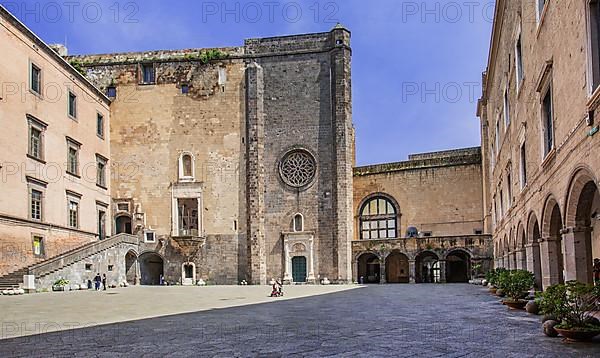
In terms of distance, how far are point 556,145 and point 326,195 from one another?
2672 cm

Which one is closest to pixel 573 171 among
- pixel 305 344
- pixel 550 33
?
pixel 550 33

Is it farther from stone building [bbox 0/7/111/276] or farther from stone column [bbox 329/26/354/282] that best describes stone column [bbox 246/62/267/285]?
stone building [bbox 0/7/111/276]

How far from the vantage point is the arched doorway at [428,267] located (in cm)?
3972

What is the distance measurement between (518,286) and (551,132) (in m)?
3.64

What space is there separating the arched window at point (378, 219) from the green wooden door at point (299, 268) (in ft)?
18.2

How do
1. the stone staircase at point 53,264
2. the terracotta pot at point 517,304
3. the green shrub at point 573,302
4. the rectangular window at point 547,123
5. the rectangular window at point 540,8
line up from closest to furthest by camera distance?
1. the green shrub at point 573,302
2. the rectangular window at point 540,8
3. the rectangular window at point 547,123
4. the terracotta pot at point 517,304
5. the stone staircase at point 53,264

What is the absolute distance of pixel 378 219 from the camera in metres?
42.7

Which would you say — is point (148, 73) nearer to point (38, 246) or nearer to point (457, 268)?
point (38, 246)

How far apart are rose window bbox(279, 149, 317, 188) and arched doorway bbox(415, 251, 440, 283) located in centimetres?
842

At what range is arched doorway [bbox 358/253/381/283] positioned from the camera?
135 ft

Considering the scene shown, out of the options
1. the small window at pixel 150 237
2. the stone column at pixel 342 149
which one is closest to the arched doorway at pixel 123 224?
the small window at pixel 150 237

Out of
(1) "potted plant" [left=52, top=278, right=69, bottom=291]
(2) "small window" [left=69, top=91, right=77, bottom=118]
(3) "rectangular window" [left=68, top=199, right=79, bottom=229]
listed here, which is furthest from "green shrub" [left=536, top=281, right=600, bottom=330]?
(2) "small window" [left=69, top=91, right=77, bottom=118]

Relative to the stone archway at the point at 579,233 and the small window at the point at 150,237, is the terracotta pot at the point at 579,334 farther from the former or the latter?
the small window at the point at 150,237

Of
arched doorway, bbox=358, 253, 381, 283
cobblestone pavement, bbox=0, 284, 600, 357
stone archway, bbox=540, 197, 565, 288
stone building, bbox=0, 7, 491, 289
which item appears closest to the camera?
cobblestone pavement, bbox=0, 284, 600, 357
